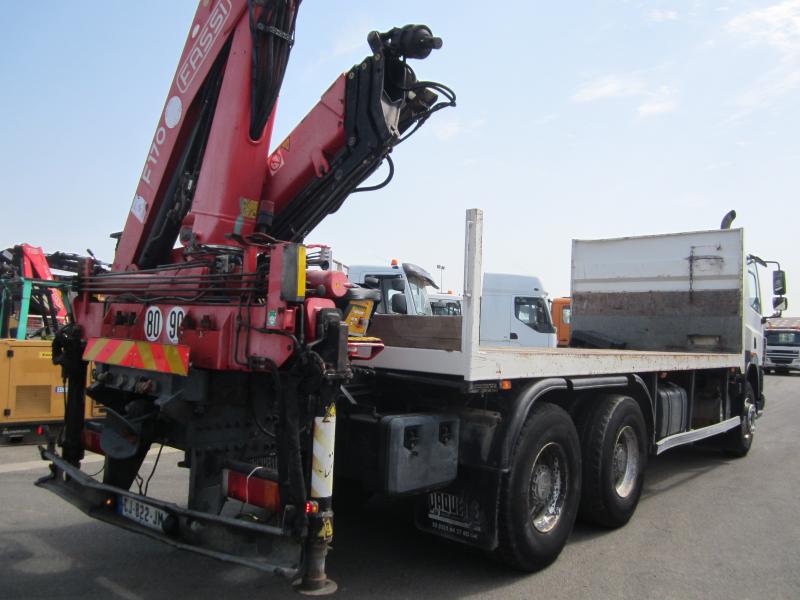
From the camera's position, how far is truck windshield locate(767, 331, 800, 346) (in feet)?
92.7

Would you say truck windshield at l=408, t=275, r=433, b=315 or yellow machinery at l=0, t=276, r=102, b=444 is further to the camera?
truck windshield at l=408, t=275, r=433, b=315

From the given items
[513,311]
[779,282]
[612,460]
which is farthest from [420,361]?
[513,311]

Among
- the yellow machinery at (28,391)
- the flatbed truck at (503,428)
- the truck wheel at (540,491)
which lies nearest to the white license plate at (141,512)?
the flatbed truck at (503,428)

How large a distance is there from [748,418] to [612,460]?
4778 millimetres

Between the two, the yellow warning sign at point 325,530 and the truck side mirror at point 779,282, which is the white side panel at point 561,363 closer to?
the yellow warning sign at point 325,530

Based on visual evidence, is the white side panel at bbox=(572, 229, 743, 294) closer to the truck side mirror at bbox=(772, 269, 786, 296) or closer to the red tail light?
the truck side mirror at bbox=(772, 269, 786, 296)

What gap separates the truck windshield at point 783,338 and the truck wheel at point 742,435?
2287cm

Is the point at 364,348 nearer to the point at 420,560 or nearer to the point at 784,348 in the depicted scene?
the point at 420,560

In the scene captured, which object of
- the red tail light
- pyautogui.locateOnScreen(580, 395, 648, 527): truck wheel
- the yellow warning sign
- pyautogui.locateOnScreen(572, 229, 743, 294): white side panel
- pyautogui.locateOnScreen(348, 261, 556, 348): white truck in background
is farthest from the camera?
pyautogui.locateOnScreen(348, 261, 556, 348): white truck in background

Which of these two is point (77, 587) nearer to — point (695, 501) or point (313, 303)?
point (313, 303)

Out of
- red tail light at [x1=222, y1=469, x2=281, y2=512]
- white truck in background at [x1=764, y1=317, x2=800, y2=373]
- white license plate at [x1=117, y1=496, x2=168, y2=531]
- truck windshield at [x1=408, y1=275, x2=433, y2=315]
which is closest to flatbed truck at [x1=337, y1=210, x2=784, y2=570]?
red tail light at [x1=222, y1=469, x2=281, y2=512]

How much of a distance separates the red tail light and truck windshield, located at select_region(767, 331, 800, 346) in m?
30.3

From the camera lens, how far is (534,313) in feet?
51.7

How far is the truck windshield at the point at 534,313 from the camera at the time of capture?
1561 cm
